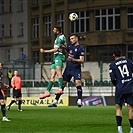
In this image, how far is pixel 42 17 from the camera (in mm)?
76938

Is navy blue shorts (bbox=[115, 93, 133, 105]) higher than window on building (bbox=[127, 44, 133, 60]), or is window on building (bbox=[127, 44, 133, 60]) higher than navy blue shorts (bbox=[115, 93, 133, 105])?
window on building (bbox=[127, 44, 133, 60])

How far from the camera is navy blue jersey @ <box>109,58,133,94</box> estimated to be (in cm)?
1495

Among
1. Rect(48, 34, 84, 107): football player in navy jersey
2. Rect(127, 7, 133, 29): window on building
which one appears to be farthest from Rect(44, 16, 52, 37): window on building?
Rect(48, 34, 84, 107): football player in navy jersey

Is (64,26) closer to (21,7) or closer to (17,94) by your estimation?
(21,7)

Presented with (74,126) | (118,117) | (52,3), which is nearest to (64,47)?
(74,126)

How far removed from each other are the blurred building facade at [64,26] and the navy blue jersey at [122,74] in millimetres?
51125

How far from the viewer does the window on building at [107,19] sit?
6881cm

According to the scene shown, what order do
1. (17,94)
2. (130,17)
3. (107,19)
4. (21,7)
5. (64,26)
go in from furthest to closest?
(21,7) < (64,26) < (107,19) < (130,17) < (17,94)

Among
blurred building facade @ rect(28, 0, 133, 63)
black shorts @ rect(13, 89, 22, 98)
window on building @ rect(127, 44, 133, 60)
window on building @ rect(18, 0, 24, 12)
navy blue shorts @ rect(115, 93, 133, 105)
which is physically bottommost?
black shorts @ rect(13, 89, 22, 98)

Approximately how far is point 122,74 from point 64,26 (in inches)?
2354

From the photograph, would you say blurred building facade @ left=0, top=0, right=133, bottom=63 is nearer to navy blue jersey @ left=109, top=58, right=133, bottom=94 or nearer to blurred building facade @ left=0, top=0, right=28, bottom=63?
blurred building facade @ left=0, top=0, right=28, bottom=63

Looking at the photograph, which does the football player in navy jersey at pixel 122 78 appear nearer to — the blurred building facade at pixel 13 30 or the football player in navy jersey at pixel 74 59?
the football player in navy jersey at pixel 74 59

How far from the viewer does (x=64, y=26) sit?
7456 cm

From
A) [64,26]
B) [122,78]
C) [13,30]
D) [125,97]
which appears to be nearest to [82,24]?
[64,26]
